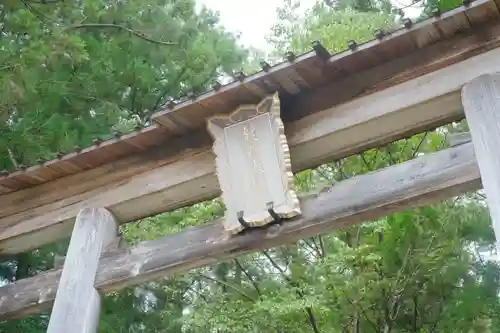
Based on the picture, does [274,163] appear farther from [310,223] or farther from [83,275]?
[83,275]

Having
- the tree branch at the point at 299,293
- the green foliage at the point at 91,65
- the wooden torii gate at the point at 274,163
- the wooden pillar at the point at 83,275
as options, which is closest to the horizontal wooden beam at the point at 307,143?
the wooden torii gate at the point at 274,163

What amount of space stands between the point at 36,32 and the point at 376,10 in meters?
5.17

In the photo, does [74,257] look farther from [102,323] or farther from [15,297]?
[102,323]

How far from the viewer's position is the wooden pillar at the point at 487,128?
238 cm

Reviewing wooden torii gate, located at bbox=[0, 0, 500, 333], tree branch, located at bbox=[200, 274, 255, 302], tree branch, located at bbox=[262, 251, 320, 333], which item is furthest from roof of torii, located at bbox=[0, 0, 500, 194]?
tree branch, located at bbox=[200, 274, 255, 302]

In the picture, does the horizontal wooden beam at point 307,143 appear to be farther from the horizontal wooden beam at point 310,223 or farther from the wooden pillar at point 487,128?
the horizontal wooden beam at point 310,223

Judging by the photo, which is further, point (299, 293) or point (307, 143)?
point (299, 293)

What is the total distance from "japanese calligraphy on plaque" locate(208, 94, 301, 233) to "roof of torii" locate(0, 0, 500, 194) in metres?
0.10

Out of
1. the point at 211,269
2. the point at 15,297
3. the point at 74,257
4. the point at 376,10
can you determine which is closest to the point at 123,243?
the point at 74,257

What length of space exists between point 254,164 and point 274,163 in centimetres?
12

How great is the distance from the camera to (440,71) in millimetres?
2795

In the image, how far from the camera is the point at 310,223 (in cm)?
287

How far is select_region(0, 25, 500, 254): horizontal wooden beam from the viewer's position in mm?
2783

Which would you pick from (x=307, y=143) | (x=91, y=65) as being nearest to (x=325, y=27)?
(x=91, y=65)
